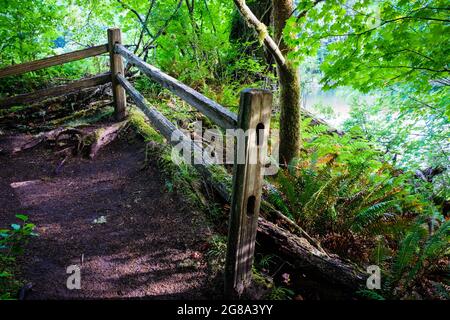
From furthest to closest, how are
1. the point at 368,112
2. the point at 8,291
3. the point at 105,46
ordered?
1. the point at 368,112
2. the point at 105,46
3. the point at 8,291

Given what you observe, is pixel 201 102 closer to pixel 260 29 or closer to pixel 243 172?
pixel 243 172

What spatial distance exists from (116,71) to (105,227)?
3.54 m

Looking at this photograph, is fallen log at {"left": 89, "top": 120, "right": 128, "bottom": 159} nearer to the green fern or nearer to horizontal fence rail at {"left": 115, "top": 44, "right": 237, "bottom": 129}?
horizontal fence rail at {"left": 115, "top": 44, "right": 237, "bottom": 129}

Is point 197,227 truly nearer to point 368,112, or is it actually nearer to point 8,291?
point 8,291

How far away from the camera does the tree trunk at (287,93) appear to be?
4368 millimetres

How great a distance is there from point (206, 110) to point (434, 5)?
2414 millimetres

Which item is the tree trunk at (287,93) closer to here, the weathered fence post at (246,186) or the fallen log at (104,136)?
the weathered fence post at (246,186)

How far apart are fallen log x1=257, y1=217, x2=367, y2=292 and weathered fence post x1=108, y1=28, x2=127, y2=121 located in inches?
164

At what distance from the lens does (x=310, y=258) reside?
2998mm

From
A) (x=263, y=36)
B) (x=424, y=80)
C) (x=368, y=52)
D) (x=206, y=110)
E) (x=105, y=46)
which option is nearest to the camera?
(x=206, y=110)

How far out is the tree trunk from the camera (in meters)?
4.37

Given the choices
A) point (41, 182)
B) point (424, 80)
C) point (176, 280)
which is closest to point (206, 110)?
point (176, 280)

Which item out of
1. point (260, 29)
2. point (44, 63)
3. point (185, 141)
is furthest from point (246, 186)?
point (44, 63)

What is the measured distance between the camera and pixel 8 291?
8.32 feet
